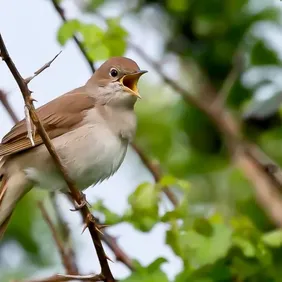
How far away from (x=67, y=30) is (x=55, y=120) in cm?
46

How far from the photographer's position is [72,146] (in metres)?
5.05

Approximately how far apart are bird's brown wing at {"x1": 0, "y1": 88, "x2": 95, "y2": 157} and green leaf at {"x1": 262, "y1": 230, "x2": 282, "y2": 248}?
111 centimetres

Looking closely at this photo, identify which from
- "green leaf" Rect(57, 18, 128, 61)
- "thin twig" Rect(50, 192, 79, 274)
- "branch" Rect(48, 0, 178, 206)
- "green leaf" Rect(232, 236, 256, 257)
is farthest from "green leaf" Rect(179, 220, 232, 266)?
"green leaf" Rect(57, 18, 128, 61)

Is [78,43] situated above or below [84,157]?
above

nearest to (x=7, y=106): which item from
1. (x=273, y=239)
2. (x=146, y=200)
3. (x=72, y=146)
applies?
(x=72, y=146)

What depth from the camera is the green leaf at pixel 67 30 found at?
5125 millimetres

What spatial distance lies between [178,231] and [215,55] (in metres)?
2.24

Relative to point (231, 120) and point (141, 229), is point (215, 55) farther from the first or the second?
point (141, 229)

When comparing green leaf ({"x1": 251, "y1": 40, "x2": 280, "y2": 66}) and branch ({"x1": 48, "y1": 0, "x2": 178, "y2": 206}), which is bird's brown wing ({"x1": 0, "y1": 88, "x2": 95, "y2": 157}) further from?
green leaf ({"x1": 251, "y1": 40, "x2": 280, "y2": 66})

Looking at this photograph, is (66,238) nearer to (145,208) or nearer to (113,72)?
(145,208)

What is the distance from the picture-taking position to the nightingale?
16.4 ft

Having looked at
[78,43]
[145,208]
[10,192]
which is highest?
[78,43]

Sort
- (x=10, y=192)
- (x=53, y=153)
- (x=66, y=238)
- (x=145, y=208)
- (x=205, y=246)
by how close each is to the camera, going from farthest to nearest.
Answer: (x=66, y=238) < (x=10, y=192) < (x=145, y=208) < (x=205, y=246) < (x=53, y=153)

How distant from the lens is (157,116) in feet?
22.6
